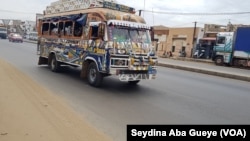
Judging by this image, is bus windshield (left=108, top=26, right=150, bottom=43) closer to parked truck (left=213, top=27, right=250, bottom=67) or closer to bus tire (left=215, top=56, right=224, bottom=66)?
parked truck (left=213, top=27, right=250, bottom=67)

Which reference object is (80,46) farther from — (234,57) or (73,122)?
(234,57)

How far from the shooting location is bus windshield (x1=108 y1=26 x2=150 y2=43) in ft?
31.2

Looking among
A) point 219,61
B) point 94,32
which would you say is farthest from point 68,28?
point 219,61

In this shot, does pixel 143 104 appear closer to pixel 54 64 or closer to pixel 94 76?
pixel 94 76

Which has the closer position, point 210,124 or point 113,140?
point 113,140

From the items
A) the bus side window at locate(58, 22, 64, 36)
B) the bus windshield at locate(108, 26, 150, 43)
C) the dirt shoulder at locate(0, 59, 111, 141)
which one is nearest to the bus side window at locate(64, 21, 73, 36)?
the bus side window at locate(58, 22, 64, 36)

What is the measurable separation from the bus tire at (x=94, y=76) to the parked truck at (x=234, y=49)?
21510 mm

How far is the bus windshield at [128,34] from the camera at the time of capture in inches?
375

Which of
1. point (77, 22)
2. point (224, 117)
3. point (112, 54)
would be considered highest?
point (77, 22)

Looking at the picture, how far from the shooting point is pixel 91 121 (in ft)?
19.6

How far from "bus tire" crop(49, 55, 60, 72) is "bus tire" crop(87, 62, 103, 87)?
10.2 ft

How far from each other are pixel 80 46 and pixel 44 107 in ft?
15.0

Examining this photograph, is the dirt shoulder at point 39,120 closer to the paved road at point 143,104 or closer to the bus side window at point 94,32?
the paved road at point 143,104

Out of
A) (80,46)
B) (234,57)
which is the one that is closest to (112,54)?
(80,46)
